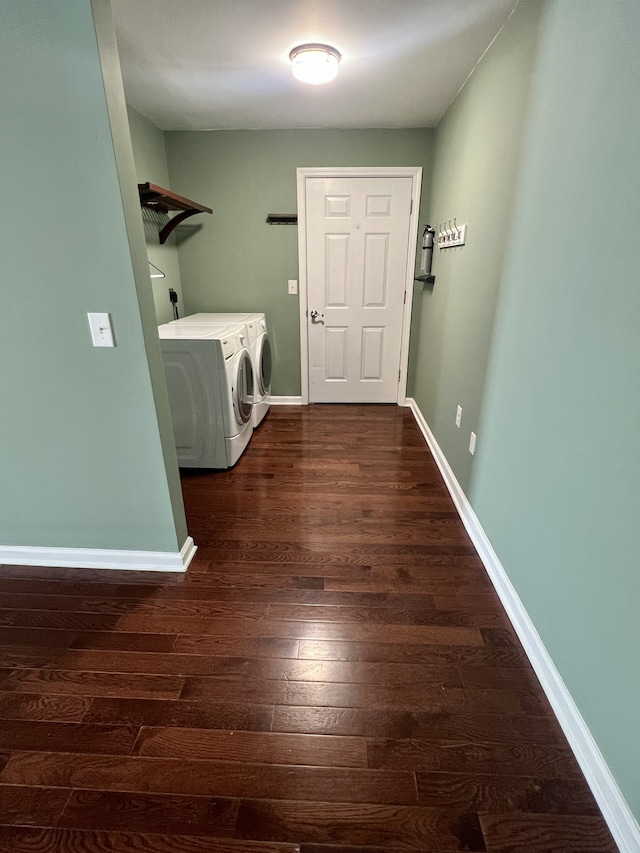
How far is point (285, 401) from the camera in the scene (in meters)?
3.96

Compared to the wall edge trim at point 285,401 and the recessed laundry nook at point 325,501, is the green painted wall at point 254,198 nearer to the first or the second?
the wall edge trim at point 285,401

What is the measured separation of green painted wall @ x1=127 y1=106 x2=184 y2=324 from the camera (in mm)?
2783

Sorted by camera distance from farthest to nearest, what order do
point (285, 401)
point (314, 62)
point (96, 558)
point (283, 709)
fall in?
point (285, 401) → point (314, 62) → point (96, 558) → point (283, 709)

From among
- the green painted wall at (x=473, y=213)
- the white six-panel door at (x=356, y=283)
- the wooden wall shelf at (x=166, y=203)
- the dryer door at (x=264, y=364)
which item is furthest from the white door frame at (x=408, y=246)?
the wooden wall shelf at (x=166, y=203)

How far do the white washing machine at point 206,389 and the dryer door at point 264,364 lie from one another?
0.55m

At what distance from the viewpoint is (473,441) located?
6.90ft

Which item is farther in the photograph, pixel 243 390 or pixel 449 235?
pixel 243 390

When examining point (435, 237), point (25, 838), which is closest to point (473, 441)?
point (435, 237)

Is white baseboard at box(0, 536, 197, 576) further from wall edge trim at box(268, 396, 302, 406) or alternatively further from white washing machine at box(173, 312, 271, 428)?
wall edge trim at box(268, 396, 302, 406)

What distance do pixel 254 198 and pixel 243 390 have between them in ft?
5.60

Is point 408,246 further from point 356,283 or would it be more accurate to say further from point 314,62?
point 314,62

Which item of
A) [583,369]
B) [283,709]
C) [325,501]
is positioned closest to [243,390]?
[325,501]

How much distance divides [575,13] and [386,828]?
7.67 ft

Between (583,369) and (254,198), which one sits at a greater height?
(254,198)
